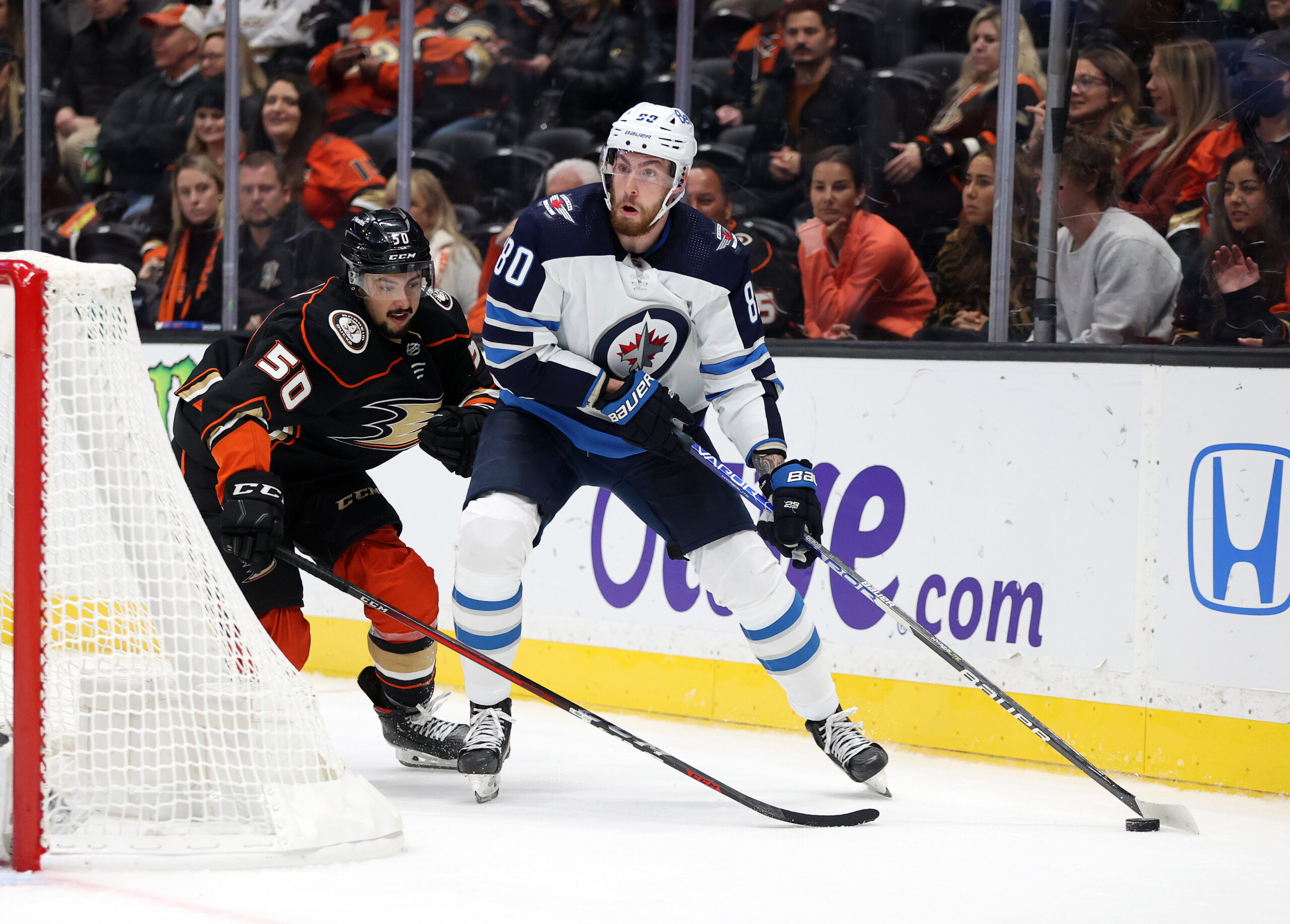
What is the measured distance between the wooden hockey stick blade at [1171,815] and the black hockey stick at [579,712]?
497mm

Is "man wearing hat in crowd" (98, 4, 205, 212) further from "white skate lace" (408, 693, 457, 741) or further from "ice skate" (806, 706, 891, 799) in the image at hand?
"ice skate" (806, 706, 891, 799)

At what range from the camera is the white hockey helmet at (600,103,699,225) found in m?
2.72

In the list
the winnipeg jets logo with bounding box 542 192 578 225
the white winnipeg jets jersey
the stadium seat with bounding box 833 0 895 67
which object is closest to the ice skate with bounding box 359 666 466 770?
the white winnipeg jets jersey

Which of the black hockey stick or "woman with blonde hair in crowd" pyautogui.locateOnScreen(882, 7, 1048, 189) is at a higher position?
"woman with blonde hair in crowd" pyautogui.locateOnScreen(882, 7, 1048, 189)

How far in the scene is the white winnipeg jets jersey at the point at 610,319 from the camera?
277cm

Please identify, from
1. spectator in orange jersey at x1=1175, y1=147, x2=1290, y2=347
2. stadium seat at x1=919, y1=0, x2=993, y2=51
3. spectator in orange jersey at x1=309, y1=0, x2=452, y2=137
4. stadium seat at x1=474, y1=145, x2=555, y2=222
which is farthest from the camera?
spectator in orange jersey at x1=309, y1=0, x2=452, y2=137

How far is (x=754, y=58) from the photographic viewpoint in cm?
429

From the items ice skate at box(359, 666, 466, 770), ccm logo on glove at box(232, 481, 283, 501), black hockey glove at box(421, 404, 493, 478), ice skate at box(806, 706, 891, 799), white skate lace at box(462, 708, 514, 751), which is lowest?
ice skate at box(359, 666, 466, 770)

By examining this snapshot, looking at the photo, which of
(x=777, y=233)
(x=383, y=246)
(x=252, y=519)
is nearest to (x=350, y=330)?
(x=383, y=246)

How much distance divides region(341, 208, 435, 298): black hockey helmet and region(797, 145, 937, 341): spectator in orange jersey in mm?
1475

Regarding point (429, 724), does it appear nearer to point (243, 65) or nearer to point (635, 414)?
point (635, 414)

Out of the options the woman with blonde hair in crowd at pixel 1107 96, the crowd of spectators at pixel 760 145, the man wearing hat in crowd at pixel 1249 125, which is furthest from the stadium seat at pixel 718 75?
the man wearing hat in crowd at pixel 1249 125

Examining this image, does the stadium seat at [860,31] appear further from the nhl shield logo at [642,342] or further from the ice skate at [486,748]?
the ice skate at [486,748]

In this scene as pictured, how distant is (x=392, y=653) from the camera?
10.1 feet
